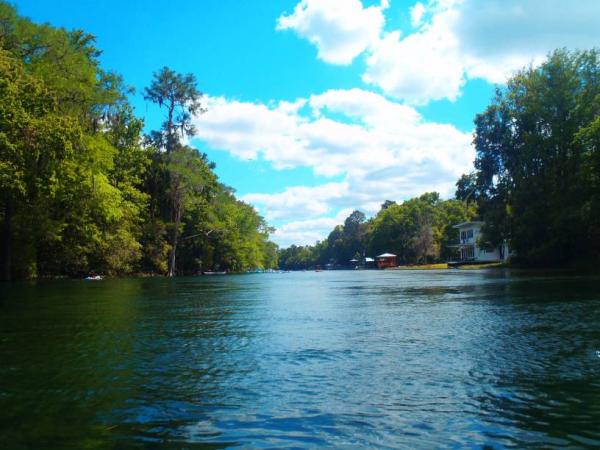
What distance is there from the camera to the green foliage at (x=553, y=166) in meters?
47.6

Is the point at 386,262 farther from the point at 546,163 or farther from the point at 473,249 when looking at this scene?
the point at 546,163

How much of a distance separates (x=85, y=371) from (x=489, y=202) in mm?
66479

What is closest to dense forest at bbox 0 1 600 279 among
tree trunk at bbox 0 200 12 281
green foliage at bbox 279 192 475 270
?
tree trunk at bbox 0 200 12 281

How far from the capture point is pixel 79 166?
3678 centimetres

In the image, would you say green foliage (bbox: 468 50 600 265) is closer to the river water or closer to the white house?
the white house

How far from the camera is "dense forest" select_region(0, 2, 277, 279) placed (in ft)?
96.8

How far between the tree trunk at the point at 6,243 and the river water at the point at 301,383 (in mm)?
26827

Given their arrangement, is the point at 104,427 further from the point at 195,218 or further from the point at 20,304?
the point at 195,218

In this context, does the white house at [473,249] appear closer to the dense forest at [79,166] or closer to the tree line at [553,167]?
the tree line at [553,167]

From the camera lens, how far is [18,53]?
33.0m

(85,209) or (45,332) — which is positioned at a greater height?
(85,209)

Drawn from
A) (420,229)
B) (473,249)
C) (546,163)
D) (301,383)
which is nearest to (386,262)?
(420,229)

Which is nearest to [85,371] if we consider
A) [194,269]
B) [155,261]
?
[155,261]

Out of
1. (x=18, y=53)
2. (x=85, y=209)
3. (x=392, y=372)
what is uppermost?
(x=18, y=53)
